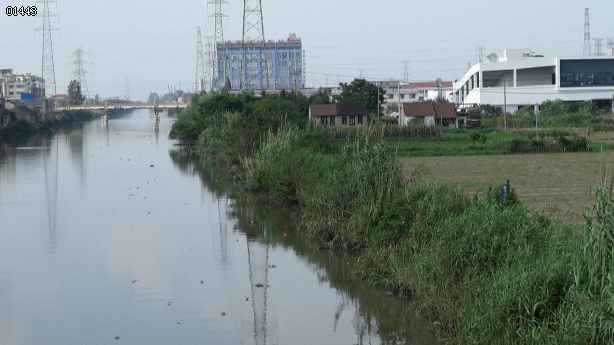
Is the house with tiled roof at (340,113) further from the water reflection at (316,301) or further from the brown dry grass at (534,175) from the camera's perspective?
the water reflection at (316,301)

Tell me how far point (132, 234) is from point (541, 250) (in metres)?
11.7

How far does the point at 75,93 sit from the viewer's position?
133m


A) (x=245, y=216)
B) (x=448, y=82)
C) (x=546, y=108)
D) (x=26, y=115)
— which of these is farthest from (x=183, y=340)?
(x=448, y=82)

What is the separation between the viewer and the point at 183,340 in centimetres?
970

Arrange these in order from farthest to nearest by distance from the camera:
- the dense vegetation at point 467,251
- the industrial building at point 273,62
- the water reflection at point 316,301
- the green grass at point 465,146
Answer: the industrial building at point 273,62
the green grass at point 465,146
the water reflection at point 316,301
the dense vegetation at point 467,251

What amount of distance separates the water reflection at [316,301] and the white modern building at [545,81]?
48522 millimetres

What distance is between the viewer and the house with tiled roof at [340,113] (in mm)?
55625

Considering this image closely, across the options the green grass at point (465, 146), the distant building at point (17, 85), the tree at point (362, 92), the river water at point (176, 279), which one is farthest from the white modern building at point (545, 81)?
the distant building at point (17, 85)

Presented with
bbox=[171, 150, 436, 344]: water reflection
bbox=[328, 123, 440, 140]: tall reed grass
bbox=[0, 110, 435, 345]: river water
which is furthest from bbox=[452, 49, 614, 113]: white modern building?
bbox=[171, 150, 436, 344]: water reflection

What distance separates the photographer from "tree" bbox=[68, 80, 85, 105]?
128000 mm

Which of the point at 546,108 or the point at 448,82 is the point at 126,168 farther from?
the point at 448,82

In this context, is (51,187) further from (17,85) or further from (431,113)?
(17,85)

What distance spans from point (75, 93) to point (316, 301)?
430ft

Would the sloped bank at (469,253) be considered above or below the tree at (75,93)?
below
